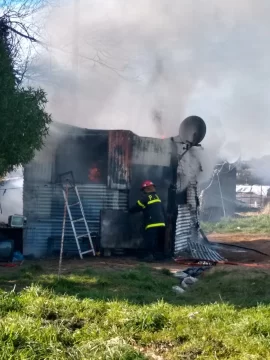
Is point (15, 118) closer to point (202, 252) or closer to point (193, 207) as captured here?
point (202, 252)

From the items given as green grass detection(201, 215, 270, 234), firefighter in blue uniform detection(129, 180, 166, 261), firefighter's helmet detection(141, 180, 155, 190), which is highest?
firefighter's helmet detection(141, 180, 155, 190)

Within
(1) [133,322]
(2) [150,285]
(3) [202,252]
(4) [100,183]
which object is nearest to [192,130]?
(4) [100,183]

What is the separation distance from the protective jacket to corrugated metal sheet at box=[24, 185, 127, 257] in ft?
2.48

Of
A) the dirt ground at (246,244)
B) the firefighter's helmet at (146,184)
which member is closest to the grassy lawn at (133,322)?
the firefighter's helmet at (146,184)

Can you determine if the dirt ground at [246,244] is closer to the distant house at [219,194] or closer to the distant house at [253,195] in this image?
the distant house at [219,194]

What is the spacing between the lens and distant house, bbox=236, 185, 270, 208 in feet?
118

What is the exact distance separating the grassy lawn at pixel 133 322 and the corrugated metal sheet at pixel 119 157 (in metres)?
4.73

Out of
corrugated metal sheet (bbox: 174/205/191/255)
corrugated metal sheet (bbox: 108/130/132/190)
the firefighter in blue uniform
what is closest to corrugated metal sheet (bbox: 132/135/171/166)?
corrugated metal sheet (bbox: 108/130/132/190)

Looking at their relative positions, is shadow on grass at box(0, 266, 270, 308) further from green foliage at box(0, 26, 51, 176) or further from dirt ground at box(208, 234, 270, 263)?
dirt ground at box(208, 234, 270, 263)

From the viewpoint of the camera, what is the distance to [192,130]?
12992 mm

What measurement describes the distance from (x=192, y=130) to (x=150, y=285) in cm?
578

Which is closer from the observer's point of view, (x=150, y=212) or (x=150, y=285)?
(x=150, y=285)

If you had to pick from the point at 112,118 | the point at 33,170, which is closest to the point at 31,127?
the point at 33,170

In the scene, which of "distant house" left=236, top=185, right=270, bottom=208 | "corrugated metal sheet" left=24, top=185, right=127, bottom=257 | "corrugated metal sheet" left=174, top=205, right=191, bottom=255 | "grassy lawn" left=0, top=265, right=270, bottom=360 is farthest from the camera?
"distant house" left=236, top=185, right=270, bottom=208
